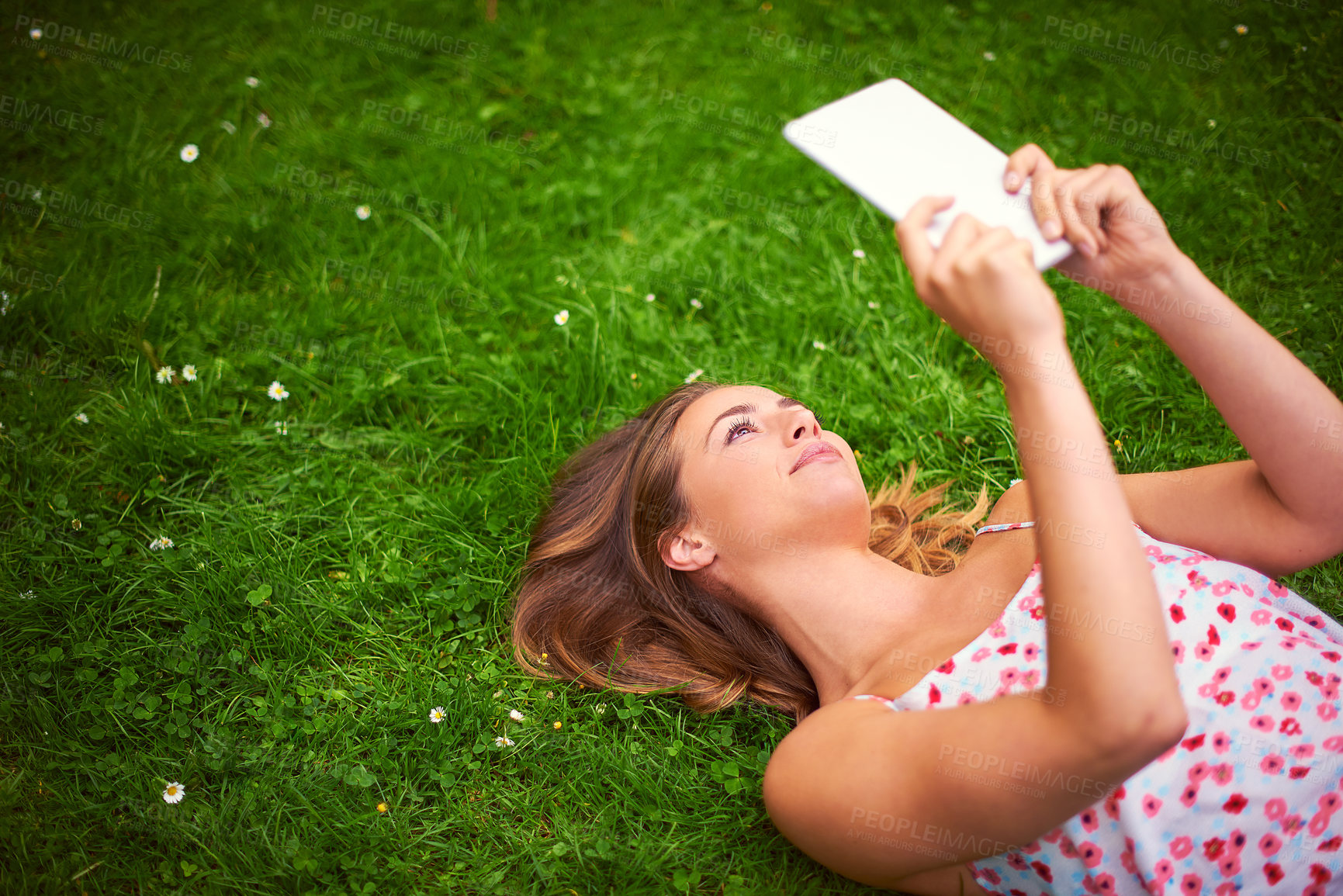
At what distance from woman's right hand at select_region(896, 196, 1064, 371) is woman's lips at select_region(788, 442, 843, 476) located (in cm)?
73

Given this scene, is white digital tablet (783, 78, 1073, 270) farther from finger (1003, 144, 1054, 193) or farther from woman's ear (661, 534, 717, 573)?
woman's ear (661, 534, 717, 573)

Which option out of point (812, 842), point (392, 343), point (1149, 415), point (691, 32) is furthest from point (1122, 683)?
point (691, 32)

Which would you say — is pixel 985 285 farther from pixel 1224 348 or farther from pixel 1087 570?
pixel 1224 348

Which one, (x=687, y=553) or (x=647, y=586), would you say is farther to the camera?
Answer: (x=647, y=586)

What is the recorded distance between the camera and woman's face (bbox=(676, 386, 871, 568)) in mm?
2414

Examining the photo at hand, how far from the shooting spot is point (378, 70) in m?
5.07

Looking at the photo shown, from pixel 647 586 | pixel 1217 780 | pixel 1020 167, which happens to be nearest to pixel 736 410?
pixel 647 586

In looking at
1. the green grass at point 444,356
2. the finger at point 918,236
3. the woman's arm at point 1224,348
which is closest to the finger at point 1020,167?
the woman's arm at point 1224,348

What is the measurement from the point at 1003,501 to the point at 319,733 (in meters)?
2.30

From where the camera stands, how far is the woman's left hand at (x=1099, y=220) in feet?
6.29

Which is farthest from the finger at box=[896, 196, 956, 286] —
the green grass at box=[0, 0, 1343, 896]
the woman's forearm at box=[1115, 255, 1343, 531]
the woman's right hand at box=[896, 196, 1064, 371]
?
the green grass at box=[0, 0, 1343, 896]

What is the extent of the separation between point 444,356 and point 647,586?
166 cm

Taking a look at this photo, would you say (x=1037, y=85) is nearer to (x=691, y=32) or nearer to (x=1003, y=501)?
(x=691, y=32)

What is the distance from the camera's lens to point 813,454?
2.46 m
